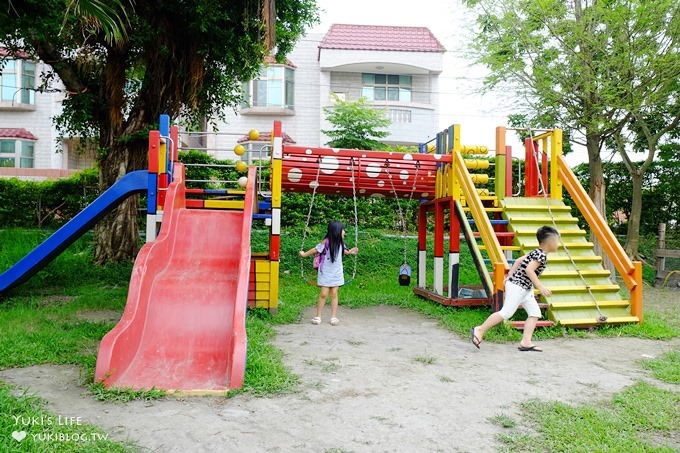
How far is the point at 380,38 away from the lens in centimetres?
2198

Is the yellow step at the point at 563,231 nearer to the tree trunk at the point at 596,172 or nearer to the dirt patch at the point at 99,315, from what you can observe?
the tree trunk at the point at 596,172

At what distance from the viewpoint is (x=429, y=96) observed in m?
21.7

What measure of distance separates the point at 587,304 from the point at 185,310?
15.8 feet

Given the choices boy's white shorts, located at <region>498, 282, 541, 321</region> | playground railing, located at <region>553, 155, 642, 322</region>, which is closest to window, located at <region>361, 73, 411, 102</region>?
playground railing, located at <region>553, 155, 642, 322</region>

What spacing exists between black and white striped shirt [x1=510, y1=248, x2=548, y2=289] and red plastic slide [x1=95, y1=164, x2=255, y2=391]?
2781 millimetres

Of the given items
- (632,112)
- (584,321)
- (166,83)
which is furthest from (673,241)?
(166,83)

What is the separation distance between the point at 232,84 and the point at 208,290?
7.23m

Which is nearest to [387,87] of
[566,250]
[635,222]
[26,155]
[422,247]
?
[635,222]

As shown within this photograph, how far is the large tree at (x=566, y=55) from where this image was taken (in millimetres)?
10156

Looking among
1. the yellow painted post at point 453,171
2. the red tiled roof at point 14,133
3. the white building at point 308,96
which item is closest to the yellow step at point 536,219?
the yellow painted post at point 453,171

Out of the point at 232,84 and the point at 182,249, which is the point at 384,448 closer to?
the point at 182,249

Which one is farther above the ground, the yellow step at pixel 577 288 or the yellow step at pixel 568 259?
the yellow step at pixel 568 259

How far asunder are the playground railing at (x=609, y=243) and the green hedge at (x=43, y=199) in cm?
1142

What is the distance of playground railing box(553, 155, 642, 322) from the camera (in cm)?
669
